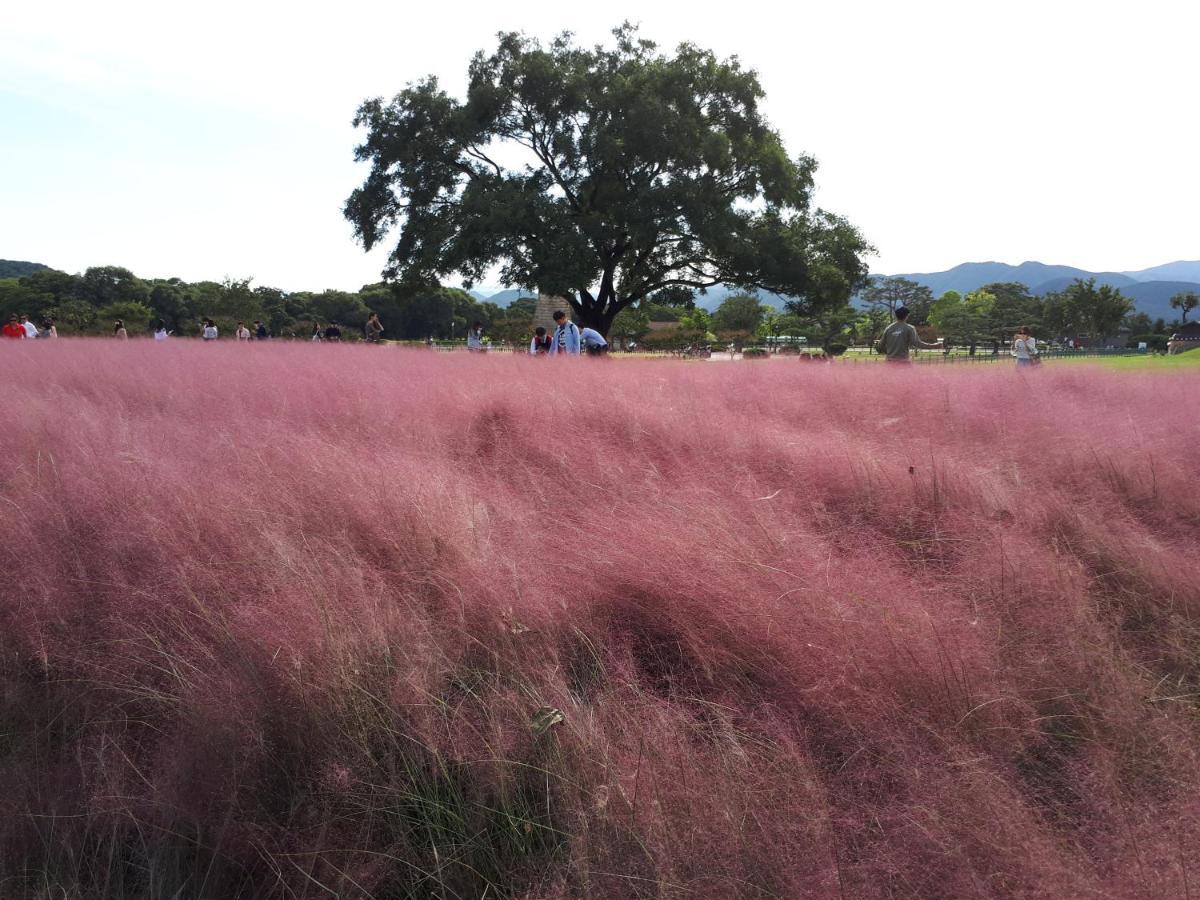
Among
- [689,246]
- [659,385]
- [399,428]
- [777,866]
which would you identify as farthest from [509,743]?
[689,246]

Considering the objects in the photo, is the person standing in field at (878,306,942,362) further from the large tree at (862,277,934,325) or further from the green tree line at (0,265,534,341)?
the large tree at (862,277,934,325)

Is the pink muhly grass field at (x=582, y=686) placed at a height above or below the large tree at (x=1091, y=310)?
below

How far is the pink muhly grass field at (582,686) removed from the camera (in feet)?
4.97

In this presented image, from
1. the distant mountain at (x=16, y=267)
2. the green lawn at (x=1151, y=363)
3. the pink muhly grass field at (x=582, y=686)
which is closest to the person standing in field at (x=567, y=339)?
the green lawn at (x=1151, y=363)

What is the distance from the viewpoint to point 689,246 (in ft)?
66.4

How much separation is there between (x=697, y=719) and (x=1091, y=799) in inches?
34.3

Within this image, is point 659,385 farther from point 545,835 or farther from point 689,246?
point 689,246

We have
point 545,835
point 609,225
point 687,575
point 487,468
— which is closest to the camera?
point 545,835

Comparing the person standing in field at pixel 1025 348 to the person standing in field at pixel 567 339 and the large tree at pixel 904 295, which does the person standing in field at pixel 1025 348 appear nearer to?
the person standing in field at pixel 567 339

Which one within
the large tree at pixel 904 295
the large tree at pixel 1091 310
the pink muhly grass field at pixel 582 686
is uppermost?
the large tree at pixel 904 295

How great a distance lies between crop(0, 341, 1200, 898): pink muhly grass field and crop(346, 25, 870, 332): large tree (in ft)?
51.5

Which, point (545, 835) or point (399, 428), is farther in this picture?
point (399, 428)

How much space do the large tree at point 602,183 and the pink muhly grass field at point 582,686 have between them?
15690mm

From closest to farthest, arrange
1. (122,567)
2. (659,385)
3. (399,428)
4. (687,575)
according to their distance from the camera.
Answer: (687,575) → (122,567) → (399,428) → (659,385)
